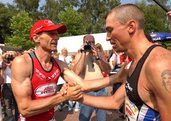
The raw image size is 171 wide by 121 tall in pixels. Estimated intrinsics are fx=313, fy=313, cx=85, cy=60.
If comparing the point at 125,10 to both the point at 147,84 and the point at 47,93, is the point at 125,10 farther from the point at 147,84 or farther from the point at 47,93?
the point at 47,93

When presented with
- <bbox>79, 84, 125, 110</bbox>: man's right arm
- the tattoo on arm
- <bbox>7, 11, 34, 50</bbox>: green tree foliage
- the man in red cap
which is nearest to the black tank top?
the tattoo on arm

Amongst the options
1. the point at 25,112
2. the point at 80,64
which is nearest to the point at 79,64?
the point at 80,64

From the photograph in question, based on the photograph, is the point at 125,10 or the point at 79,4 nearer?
the point at 125,10

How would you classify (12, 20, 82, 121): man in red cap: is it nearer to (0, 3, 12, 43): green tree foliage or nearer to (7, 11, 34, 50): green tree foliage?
(7, 11, 34, 50): green tree foliage

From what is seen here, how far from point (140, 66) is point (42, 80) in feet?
5.64

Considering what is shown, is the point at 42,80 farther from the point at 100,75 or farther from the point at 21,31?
the point at 21,31

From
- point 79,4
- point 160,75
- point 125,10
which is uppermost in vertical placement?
point 79,4

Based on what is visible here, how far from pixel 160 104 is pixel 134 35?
2.06ft

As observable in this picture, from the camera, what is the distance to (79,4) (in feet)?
207

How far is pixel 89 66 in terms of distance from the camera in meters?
6.12

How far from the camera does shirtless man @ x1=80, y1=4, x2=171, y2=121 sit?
2.10 m

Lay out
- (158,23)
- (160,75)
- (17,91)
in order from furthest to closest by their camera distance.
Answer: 1. (158,23)
2. (17,91)
3. (160,75)

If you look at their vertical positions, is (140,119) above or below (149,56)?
below

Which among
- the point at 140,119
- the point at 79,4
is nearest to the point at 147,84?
the point at 140,119
